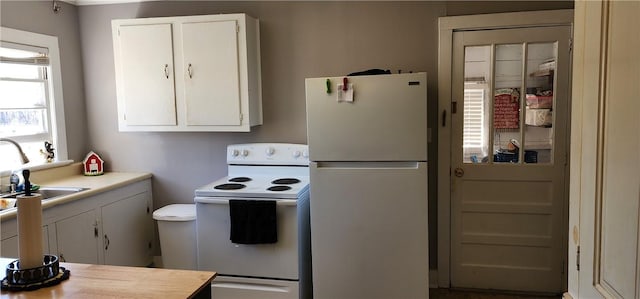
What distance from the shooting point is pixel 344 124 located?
2.81 m

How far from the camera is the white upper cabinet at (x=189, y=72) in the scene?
3234 millimetres

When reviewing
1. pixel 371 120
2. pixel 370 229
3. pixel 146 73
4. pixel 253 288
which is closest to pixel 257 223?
pixel 253 288

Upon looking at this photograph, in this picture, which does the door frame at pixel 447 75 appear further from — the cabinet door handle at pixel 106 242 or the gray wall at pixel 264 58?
the cabinet door handle at pixel 106 242

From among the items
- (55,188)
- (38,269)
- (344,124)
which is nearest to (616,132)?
(38,269)

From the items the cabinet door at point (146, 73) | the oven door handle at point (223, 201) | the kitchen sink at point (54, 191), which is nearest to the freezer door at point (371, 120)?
the oven door handle at point (223, 201)

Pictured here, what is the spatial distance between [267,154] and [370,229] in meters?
1.07

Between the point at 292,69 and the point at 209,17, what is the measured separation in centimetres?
70

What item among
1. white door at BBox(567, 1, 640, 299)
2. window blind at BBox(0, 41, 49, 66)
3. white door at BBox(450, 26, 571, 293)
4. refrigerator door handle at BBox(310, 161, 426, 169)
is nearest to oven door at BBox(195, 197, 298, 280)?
refrigerator door handle at BBox(310, 161, 426, 169)

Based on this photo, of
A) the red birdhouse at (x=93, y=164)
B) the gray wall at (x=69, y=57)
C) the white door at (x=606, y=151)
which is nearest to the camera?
the white door at (x=606, y=151)

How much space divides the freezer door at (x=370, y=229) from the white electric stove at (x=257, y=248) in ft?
0.42

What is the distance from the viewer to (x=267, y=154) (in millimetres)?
3498

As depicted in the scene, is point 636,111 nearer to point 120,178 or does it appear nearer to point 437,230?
point 437,230

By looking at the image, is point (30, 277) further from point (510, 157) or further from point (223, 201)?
point (510, 157)

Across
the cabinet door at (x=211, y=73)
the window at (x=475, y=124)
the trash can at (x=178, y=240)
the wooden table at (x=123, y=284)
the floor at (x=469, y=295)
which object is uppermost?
the cabinet door at (x=211, y=73)
